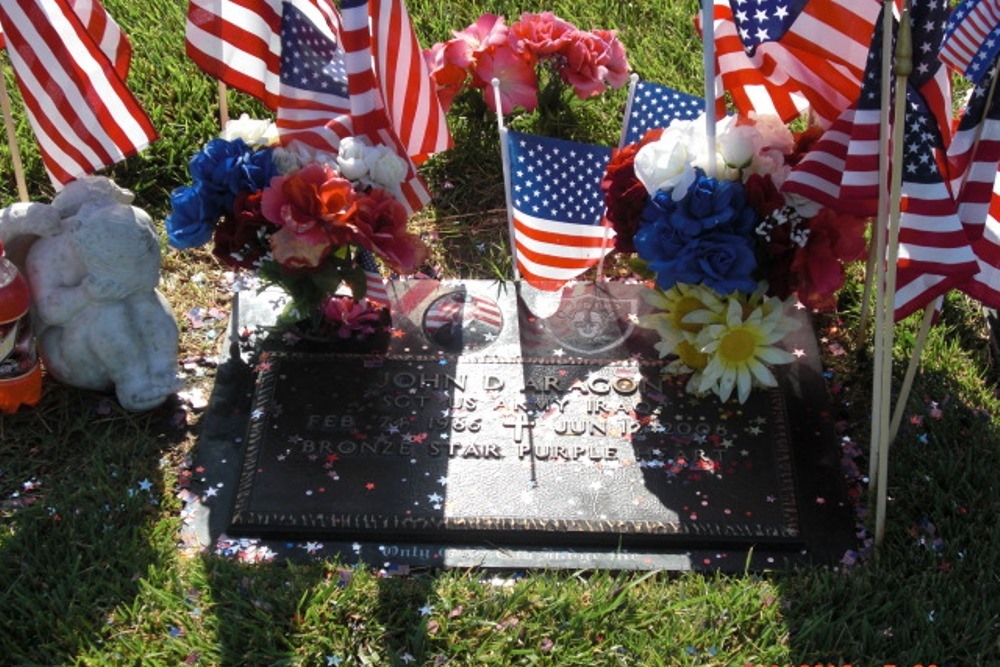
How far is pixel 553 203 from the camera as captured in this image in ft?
13.7

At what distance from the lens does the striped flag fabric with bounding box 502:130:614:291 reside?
416cm

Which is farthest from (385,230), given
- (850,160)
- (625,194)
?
(850,160)

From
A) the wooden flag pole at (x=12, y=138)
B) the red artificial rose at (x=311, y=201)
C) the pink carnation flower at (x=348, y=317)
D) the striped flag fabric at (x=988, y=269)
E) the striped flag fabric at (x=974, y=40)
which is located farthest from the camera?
the pink carnation flower at (x=348, y=317)

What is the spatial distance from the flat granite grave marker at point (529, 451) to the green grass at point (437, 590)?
0.11 metres

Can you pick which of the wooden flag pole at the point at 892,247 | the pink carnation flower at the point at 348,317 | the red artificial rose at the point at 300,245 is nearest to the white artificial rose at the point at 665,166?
the wooden flag pole at the point at 892,247

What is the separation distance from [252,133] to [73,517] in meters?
1.29

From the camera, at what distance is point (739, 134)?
3805 mm

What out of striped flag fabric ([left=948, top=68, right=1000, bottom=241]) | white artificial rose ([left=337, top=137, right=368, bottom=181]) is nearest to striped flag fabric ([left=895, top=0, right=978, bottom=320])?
striped flag fabric ([left=948, top=68, right=1000, bottom=241])

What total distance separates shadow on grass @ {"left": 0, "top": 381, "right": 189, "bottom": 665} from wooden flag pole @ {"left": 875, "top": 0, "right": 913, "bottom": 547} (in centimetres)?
205

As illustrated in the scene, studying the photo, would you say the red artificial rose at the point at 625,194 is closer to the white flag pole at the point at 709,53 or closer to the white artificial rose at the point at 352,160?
the white flag pole at the point at 709,53

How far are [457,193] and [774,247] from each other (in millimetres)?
1596

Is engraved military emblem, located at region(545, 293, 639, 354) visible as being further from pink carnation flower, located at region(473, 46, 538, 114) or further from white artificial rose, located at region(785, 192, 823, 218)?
pink carnation flower, located at region(473, 46, 538, 114)

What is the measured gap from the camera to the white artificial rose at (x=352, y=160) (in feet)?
12.5

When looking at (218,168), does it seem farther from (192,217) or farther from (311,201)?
(311,201)
